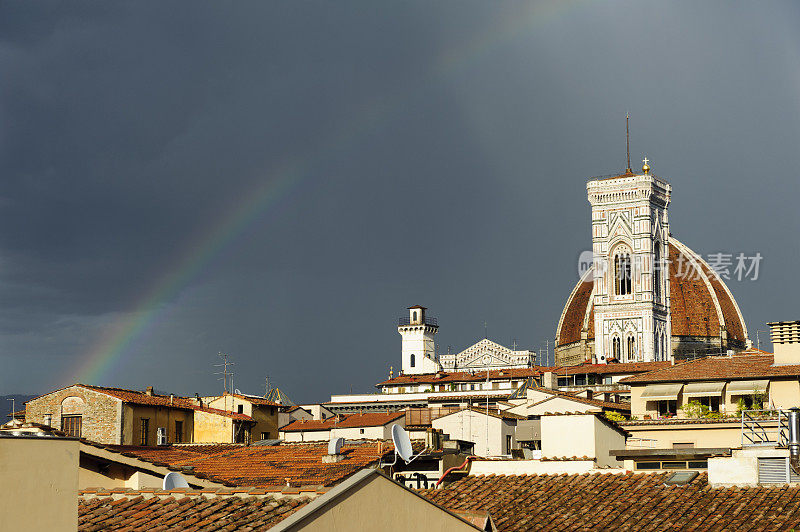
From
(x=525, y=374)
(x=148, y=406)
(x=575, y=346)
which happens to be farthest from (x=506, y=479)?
(x=575, y=346)

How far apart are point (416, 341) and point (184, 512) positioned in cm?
14643

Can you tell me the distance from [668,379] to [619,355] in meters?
88.2

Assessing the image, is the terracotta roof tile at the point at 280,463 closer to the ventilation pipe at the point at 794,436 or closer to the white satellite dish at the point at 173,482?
the white satellite dish at the point at 173,482

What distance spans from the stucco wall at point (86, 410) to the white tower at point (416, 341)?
102 metres

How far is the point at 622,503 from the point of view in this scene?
2153cm

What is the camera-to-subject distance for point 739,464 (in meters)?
22.2

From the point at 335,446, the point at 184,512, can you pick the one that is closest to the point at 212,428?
the point at 335,446

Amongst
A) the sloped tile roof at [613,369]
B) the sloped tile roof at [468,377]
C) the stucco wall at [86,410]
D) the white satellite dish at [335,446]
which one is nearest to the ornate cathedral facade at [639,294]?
the sloped tile roof at [468,377]

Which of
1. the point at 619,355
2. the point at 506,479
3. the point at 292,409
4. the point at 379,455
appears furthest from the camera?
the point at 619,355

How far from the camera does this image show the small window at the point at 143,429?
188 ft

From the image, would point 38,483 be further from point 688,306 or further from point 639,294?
point 688,306

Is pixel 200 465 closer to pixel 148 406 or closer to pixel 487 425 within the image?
pixel 487 425

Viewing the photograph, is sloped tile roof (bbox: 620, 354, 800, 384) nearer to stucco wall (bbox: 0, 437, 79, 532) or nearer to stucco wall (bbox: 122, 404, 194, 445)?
stucco wall (bbox: 122, 404, 194, 445)

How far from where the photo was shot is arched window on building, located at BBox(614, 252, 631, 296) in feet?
447
